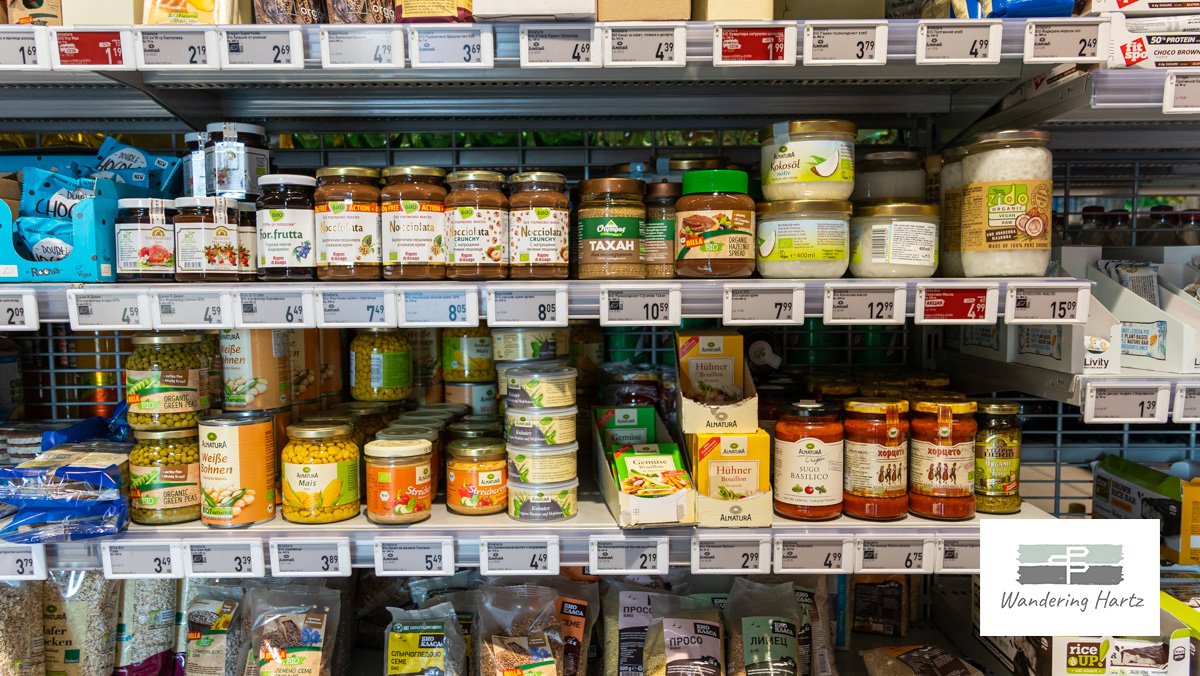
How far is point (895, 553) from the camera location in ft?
4.72

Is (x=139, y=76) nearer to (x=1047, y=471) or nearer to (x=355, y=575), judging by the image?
(x=355, y=575)

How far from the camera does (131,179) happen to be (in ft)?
5.54

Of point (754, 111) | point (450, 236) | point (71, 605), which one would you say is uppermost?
point (754, 111)

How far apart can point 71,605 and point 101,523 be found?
0.34 m

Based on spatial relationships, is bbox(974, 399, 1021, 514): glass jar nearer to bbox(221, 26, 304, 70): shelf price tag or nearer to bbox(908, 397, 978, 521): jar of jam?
bbox(908, 397, 978, 521): jar of jam

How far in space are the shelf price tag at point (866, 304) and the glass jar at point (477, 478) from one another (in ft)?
2.52

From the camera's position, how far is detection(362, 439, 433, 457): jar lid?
1470 mm

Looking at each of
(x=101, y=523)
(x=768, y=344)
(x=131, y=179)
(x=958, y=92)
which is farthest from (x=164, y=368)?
(x=958, y=92)

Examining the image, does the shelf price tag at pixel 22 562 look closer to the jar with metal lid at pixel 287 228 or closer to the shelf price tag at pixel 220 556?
the shelf price tag at pixel 220 556

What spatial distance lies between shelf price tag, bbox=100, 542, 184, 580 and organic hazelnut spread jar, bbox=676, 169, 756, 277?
3.95 ft

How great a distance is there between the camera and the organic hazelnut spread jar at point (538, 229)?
57.3 inches

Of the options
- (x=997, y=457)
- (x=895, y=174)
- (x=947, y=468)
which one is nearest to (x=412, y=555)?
(x=947, y=468)

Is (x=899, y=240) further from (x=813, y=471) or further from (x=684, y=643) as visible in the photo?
(x=684, y=643)

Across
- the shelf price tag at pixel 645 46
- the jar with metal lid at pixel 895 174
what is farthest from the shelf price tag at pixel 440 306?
the jar with metal lid at pixel 895 174
